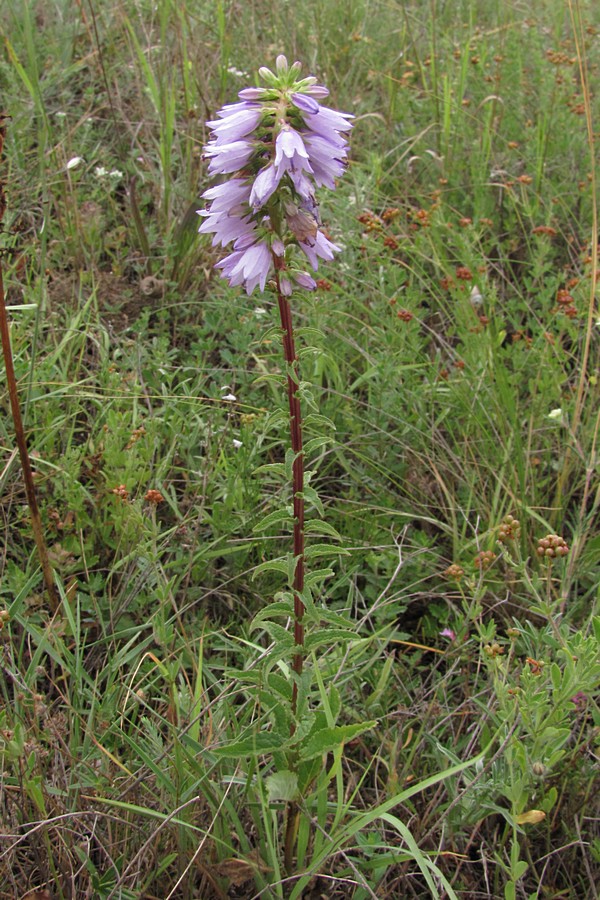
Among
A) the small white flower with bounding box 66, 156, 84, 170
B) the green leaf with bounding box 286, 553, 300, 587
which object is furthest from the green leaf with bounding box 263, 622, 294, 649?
the small white flower with bounding box 66, 156, 84, 170

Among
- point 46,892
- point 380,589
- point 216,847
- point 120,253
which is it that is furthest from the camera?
point 120,253

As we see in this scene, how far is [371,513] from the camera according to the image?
2477 millimetres

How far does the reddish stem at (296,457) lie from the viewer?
1.33 m

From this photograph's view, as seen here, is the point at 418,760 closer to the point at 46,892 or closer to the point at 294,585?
the point at 294,585

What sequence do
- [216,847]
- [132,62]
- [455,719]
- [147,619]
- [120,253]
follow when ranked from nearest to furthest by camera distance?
[216,847] < [455,719] < [147,619] < [120,253] < [132,62]

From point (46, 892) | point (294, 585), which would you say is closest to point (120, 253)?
point (294, 585)

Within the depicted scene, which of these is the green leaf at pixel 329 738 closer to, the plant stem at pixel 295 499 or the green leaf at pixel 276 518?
the plant stem at pixel 295 499

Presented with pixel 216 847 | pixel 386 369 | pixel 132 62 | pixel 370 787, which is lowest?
pixel 370 787

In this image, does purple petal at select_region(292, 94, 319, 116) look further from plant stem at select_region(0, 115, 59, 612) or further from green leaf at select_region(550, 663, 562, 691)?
green leaf at select_region(550, 663, 562, 691)

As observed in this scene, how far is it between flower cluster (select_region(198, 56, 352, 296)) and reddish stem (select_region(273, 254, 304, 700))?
43mm

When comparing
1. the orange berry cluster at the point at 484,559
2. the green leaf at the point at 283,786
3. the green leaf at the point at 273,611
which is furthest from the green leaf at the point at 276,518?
the orange berry cluster at the point at 484,559

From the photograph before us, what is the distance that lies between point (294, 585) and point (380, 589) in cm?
86

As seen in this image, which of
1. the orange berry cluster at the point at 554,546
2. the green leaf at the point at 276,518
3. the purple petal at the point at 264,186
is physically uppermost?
the purple petal at the point at 264,186

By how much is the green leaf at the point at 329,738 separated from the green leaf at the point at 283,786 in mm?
55
